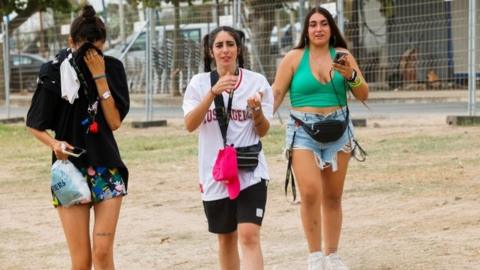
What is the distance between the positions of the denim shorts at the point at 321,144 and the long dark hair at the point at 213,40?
102 cm

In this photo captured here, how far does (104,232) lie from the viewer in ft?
18.2

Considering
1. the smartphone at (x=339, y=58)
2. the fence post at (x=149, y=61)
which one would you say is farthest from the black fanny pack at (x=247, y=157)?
the fence post at (x=149, y=61)

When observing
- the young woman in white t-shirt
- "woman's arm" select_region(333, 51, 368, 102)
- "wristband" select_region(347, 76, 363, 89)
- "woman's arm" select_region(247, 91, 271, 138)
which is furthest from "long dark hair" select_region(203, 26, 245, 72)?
"wristband" select_region(347, 76, 363, 89)

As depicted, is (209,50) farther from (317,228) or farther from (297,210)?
(297,210)

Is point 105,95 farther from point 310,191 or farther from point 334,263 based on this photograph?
point 334,263

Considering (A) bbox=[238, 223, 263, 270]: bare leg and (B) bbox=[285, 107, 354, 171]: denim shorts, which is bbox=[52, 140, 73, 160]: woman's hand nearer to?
(A) bbox=[238, 223, 263, 270]: bare leg

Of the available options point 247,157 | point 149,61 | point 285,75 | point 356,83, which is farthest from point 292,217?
point 149,61

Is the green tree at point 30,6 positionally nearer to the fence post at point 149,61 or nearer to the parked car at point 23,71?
the parked car at point 23,71

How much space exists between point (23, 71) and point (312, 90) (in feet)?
72.1

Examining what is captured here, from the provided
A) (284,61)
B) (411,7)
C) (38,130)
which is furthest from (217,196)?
(411,7)

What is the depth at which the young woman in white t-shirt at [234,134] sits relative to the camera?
573cm

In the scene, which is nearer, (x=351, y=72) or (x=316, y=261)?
(x=351, y=72)

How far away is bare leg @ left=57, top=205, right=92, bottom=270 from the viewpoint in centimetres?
560

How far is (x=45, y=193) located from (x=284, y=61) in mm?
5460
